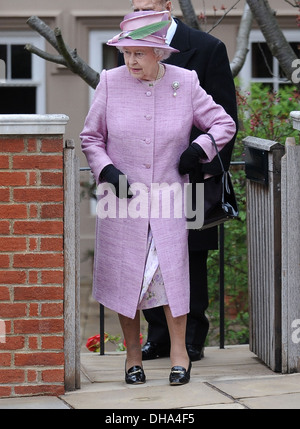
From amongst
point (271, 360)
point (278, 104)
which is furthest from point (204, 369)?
point (278, 104)

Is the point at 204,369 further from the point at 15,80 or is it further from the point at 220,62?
the point at 15,80

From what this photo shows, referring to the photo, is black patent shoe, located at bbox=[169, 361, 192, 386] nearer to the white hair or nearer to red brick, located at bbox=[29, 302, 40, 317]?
red brick, located at bbox=[29, 302, 40, 317]

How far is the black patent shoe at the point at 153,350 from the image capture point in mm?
6098

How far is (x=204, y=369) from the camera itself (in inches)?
231

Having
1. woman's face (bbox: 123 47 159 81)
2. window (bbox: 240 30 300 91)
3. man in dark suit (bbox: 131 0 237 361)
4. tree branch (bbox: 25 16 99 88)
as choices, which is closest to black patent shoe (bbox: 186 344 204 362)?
man in dark suit (bbox: 131 0 237 361)

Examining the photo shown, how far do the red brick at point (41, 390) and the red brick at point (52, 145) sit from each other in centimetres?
106

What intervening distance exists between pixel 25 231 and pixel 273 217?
1.26 m

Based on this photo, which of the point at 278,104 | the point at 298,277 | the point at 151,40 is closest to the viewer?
the point at 151,40

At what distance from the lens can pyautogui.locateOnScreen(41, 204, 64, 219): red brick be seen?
5.18m

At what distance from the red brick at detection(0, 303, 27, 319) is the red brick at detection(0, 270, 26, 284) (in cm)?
10

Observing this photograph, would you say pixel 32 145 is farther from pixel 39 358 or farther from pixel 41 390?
pixel 41 390

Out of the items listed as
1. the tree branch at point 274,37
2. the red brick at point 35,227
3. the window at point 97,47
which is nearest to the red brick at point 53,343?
the red brick at point 35,227

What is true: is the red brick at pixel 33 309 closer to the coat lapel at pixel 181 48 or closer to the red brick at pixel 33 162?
the red brick at pixel 33 162

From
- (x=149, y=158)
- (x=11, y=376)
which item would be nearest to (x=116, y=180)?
(x=149, y=158)
